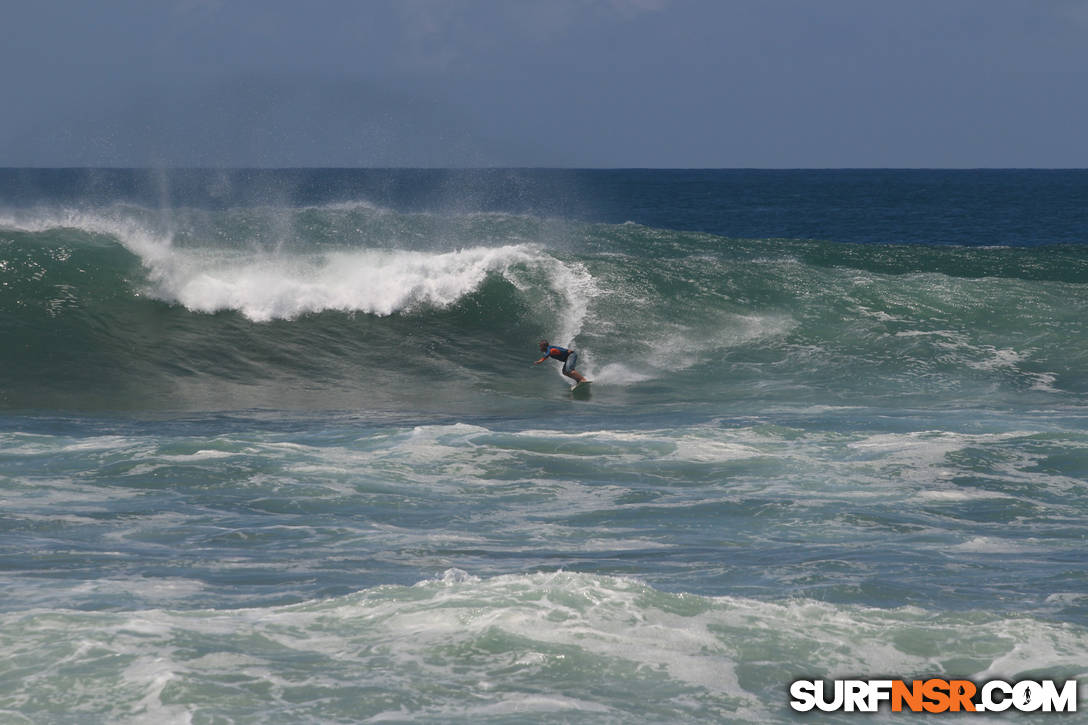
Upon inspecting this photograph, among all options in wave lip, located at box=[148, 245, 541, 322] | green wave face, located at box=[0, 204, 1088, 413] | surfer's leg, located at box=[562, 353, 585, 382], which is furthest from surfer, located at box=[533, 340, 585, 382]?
wave lip, located at box=[148, 245, 541, 322]

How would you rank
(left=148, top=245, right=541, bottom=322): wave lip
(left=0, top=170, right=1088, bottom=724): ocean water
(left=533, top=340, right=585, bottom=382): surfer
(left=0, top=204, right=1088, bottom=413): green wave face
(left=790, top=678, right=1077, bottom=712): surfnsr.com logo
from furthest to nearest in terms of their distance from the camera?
(left=148, top=245, right=541, bottom=322): wave lip, (left=533, top=340, right=585, bottom=382): surfer, (left=0, top=204, right=1088, bottom=413): green wave face, (left=0, top=170, right=1088, bottom=724): ocean water, (left=790, top=678, right=1077, bottom=712): surfnsr.com logo

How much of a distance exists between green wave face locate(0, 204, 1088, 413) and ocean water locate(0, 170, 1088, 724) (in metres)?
0.10

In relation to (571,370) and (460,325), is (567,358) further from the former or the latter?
(460,325)

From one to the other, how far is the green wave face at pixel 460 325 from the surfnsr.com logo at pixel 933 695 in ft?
34.0

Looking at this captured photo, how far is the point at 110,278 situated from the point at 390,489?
13.5 meters

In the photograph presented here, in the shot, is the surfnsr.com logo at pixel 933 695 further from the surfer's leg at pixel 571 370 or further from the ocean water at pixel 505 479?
the surfer's leg at pixel 571 370

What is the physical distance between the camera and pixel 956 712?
244 inches

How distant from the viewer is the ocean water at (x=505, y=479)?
662cm

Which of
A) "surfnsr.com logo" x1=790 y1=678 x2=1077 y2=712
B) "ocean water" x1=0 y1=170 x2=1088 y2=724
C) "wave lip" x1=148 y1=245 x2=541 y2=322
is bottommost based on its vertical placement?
"surfnsr.com logo" x1=790 y1=678 x2=1077 y2=712

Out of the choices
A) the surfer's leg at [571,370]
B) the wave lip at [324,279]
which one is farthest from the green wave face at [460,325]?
the surfer's leg at [571,370]

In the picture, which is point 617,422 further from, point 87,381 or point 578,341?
point 87,381

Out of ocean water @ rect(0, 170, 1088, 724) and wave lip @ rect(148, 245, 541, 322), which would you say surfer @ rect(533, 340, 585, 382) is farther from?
wave lip @ rect(148, 245, 541, 322)

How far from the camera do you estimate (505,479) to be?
38.2ft

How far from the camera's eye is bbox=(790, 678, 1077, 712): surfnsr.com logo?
6.21 m
